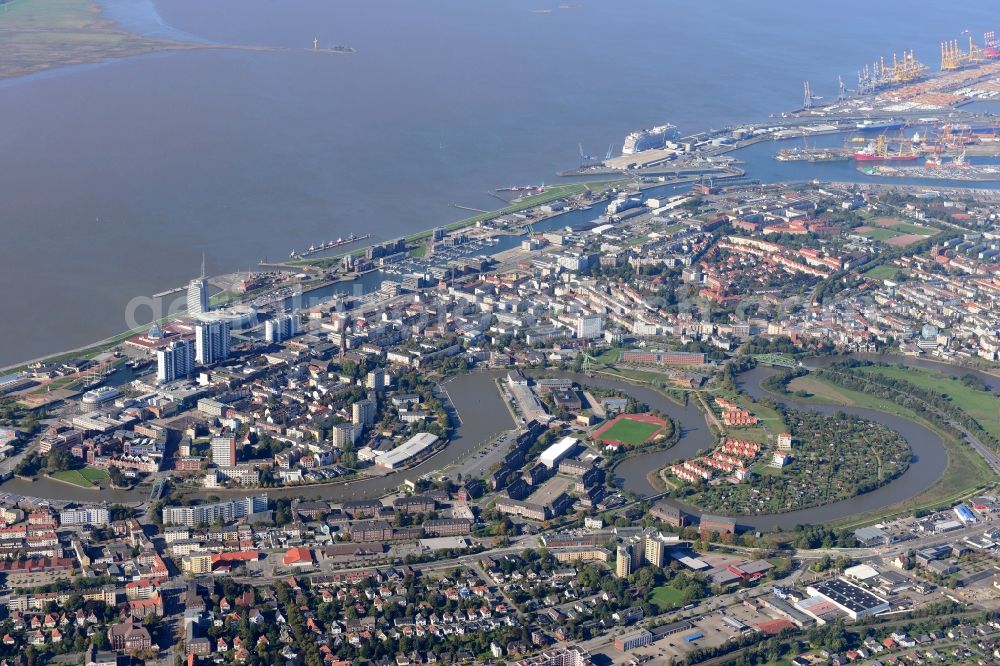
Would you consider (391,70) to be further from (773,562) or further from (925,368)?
(773,562)

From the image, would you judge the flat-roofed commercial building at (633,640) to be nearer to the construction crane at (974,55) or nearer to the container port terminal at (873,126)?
the container port terminal at (873,126)

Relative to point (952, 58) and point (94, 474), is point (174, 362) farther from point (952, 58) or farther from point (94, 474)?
point (952, 58)

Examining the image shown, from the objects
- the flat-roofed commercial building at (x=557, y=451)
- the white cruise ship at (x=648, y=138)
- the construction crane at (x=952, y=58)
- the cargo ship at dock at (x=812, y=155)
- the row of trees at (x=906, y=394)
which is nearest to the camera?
the flat-roofed commercial building at (x=557, y=451)

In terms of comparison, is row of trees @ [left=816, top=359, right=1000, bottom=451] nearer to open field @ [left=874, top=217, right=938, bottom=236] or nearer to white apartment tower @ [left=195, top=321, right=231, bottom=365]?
open field @ [left=874, top=217, right=938, bottom=236]

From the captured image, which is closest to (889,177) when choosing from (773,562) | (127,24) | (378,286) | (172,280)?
(378,286)

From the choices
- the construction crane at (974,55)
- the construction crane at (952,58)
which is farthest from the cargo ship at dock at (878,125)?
the construction crane at (974,55)

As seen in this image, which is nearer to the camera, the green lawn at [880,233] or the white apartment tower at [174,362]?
the white apartment tower at [174,362]

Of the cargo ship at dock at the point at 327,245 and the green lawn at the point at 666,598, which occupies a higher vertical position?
the cargo ship at dock at the point at 327,245
